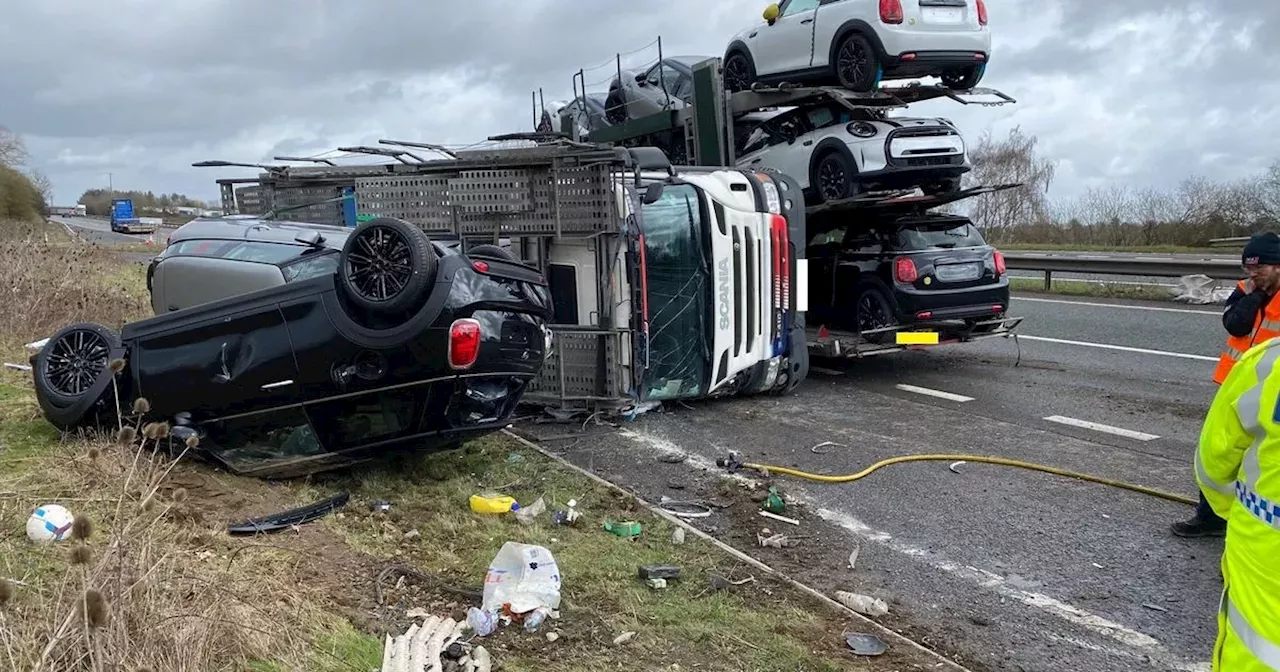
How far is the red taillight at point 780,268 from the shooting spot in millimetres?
7562

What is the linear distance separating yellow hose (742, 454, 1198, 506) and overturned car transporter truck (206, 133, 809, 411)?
1.47 metres

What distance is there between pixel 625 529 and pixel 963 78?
24.2 feet

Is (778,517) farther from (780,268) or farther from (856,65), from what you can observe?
(856,65)

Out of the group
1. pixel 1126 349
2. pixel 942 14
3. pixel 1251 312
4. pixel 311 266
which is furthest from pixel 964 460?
pixel 942 14

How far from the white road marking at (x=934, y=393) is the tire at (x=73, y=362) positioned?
629 cm

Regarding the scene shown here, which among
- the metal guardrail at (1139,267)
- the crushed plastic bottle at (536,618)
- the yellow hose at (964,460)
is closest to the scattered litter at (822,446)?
the yellow hose at (964,460)

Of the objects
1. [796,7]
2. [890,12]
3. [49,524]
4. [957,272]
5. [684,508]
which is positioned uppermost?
[796,7]

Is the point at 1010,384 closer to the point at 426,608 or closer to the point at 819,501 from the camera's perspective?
the point at 819,501

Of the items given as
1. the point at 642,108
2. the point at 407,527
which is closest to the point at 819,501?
the point at 407,527

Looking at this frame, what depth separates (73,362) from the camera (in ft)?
16.9

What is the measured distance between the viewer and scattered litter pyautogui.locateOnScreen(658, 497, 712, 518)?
4.98 meters

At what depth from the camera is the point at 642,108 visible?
38.3ft

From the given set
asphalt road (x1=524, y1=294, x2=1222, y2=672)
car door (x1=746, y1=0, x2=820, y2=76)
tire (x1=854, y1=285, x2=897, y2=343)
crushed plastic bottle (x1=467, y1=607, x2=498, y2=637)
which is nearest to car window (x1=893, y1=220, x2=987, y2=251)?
tire (x1=854, y1=285, x2=897, y2=343)

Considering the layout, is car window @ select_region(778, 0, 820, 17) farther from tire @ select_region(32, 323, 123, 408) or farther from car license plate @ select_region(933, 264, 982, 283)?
tire @ select_region(32, 323, 123, 408)
